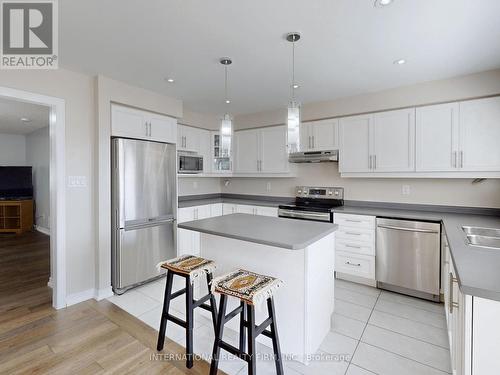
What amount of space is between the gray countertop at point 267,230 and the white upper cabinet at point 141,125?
5.19ft

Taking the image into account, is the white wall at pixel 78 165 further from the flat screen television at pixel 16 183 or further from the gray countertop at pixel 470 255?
the flat screen television at pixel 16 183

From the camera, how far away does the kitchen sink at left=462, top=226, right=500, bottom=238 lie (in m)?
2.25

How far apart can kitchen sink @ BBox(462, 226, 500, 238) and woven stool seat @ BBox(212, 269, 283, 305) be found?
1856 millimetres

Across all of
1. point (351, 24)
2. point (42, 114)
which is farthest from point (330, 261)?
point (42, 114)

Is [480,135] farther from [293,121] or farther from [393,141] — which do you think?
[293,121]

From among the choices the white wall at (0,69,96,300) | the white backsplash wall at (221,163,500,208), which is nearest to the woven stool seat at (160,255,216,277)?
the white wall at (0,69,96,300)

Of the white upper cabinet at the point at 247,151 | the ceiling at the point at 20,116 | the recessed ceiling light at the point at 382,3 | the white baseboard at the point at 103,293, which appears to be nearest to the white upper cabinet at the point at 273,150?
the white upper cabinet at the point at 247,151

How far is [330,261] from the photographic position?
7.48 ft

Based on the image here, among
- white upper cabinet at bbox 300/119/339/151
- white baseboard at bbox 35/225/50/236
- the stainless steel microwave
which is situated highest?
white upper cabinet at bbox 300/119/339/151

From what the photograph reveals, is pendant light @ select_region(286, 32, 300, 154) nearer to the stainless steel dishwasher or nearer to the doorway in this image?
the stainless steel dishwasher

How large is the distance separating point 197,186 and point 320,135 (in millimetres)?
2397

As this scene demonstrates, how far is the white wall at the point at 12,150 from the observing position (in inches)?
254

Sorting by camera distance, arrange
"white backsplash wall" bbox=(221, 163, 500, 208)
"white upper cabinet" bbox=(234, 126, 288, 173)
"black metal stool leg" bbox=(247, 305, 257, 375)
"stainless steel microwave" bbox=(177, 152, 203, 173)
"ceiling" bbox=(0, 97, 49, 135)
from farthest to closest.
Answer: "white upper cabinet" bbox=(234, 126, 288, 173) < "ceiling" bbox=(0, 97, 49, 135) < "stainless steel microwave" bbox=(177, 152, 203, 173) < "white backsplash wall" bbox=(221, 163, 500, 208) < "black metal stool leg" bbox=(247, 305, 257, 375)

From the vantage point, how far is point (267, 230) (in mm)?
Answer: 2068
